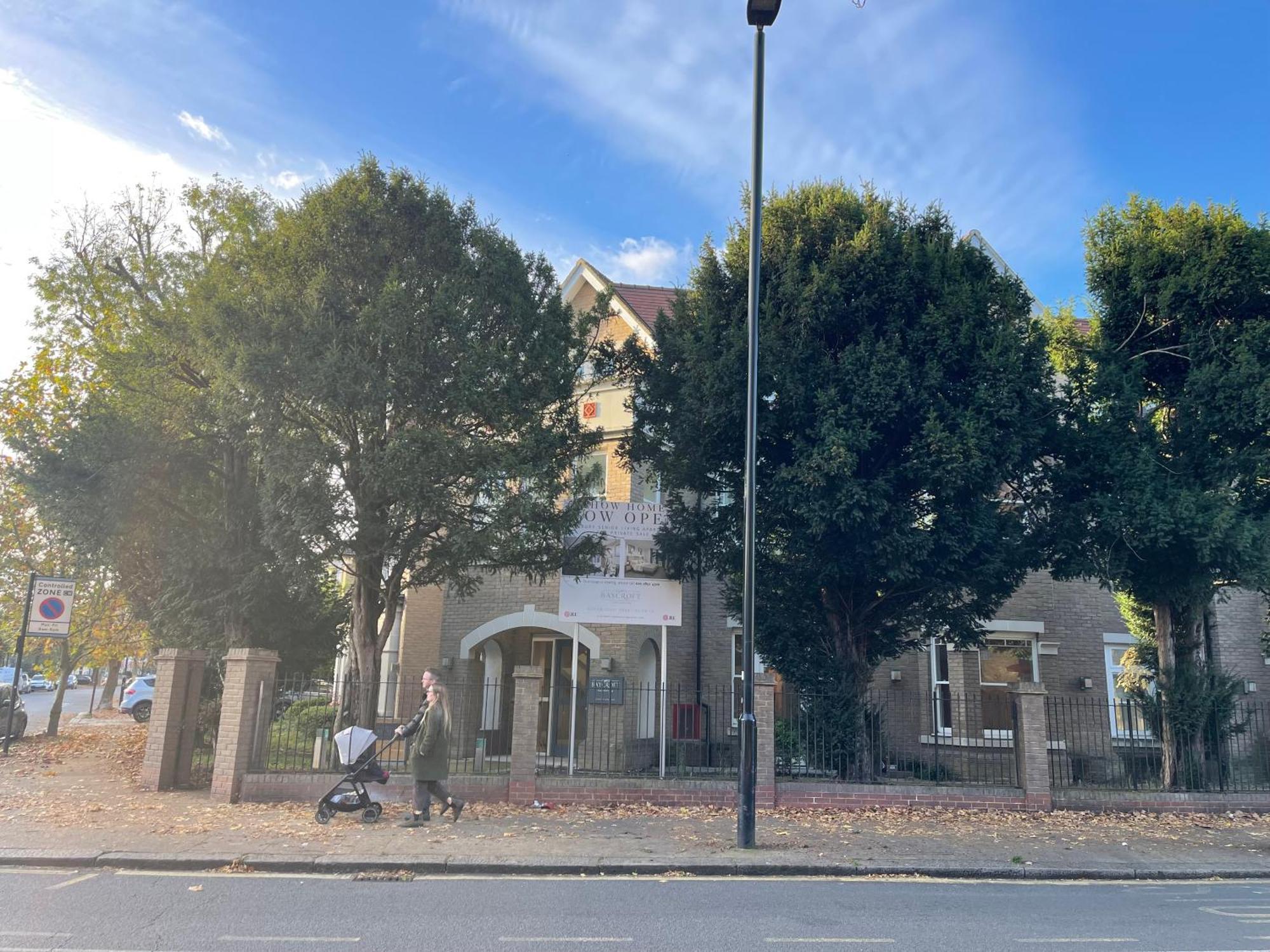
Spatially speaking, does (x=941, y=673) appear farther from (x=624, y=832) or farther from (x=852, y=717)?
(x=624, y=832)

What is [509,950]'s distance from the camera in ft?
18.8

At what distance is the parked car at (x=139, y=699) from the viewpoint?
96.1ft

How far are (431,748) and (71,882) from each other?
358 centimetres

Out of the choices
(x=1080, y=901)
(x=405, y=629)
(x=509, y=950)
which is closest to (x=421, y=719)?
(x=509, y=950)

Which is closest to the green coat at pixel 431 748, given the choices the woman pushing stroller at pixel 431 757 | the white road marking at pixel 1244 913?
the woman pushing stroller at pixel 431 757

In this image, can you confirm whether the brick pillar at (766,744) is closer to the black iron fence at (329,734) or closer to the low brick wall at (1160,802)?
the black iron fence at (329,734)

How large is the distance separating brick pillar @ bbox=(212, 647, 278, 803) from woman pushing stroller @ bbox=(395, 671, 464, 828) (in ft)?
8.95

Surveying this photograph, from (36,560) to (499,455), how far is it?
15.1 meters

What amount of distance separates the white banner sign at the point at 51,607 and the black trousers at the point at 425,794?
1026 centimetres

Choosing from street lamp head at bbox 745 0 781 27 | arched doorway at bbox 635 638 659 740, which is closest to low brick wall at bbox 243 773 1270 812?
arched doorway at bbox 635 638 659 740

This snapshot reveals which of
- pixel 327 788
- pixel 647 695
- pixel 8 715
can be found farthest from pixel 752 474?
pixel 8 715

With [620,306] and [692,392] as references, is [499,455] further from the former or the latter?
[620,306]

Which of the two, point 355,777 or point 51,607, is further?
point 51,607

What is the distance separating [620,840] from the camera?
9703 millimetres
